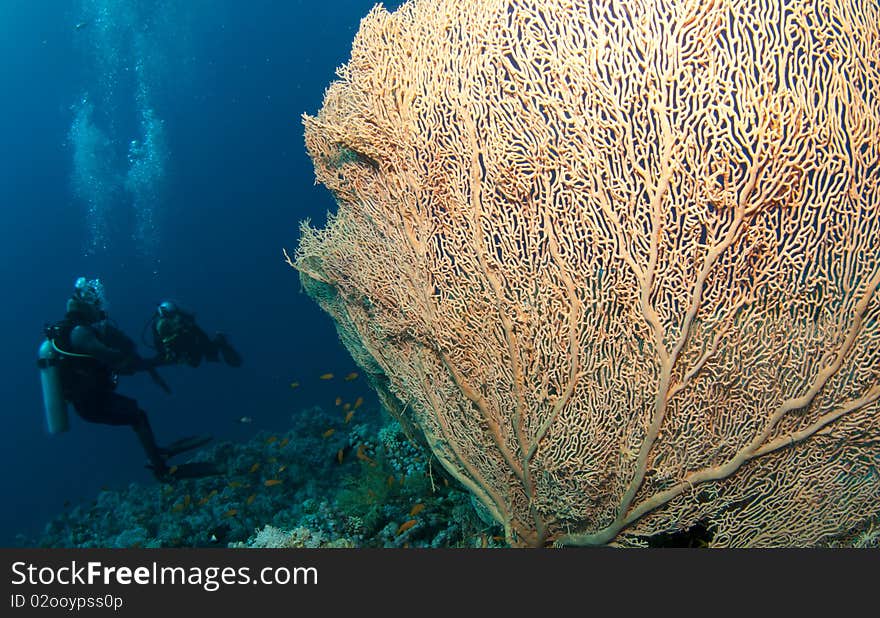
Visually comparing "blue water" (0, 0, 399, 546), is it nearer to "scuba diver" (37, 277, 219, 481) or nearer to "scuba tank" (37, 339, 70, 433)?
"scuba diver" (37, 277, 219, 481)

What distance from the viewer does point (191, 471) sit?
908 cm

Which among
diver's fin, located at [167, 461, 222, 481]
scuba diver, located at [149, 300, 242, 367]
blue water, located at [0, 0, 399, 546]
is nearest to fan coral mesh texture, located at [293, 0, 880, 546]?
scuba diver, located at [149, 300, 242, 367]

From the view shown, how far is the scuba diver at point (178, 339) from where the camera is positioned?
9.18m

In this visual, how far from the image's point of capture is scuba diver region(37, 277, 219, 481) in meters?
7.91

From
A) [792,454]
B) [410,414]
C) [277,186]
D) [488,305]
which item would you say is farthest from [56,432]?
[277,186]

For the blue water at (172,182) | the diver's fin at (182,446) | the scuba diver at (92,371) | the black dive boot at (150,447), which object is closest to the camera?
the scuba diver at (92,371)

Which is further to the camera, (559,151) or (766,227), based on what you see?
(559,151)

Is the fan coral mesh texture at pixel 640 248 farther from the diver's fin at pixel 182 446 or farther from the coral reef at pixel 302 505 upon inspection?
the diver's fin at pixel 182 446

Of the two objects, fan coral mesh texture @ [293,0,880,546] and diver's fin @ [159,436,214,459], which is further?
diver's fin @ [159,436,214,459]

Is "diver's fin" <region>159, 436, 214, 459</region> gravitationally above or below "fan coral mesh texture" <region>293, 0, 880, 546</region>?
above

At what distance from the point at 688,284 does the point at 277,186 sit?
52864 millimetres

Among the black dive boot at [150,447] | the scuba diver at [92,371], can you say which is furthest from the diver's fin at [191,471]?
the black dive boot at [150,447]

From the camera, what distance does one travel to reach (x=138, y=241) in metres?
69.2

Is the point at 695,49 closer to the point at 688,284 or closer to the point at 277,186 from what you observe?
the point at 688,284
